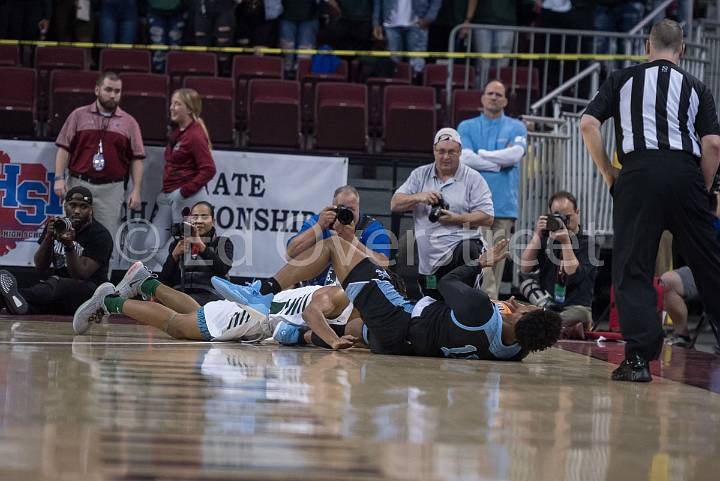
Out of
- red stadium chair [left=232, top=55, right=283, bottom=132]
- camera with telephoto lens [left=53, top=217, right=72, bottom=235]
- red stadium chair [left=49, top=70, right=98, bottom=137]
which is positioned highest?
red stadium chair [left=232, top=55, right=283, bottom=132]

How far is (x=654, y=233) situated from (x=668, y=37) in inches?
37.1

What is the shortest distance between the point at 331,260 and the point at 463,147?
99.5 inches

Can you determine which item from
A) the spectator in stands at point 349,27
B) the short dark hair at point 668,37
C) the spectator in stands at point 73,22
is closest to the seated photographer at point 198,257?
the short dark hair at point 668,37

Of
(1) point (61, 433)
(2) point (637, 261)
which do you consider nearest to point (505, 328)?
(2) point (637, 261)

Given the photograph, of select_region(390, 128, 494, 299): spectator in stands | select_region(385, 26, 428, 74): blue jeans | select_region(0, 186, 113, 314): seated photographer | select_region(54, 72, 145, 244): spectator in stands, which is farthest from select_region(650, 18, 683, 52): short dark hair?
select_region(385, 26, 428, 74): blue jeans

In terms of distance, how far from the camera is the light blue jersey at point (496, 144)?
8.61 meters

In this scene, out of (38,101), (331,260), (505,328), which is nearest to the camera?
(505,328)

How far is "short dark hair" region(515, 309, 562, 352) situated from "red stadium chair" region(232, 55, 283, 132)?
243 inches

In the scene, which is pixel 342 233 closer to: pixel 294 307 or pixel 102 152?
pixel 294 307

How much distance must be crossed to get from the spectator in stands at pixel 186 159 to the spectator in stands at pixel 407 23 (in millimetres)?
3519

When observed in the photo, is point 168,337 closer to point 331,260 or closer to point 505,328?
point 331,260

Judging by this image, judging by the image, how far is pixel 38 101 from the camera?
10695mm

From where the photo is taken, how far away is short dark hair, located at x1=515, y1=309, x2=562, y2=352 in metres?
5.36

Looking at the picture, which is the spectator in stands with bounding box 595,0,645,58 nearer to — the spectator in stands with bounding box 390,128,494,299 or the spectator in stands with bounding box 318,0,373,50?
the spectator in stands with bounding box 318,0,373,50
